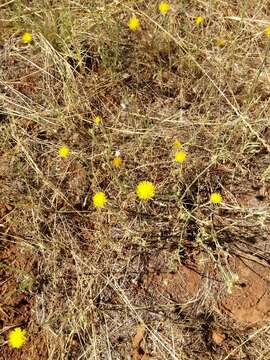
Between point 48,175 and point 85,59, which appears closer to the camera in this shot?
point 48,175

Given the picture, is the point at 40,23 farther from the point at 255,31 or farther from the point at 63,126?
the point at 255,31

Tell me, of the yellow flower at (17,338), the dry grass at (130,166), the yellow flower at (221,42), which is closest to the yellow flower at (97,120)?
the dry grass at (130,166)

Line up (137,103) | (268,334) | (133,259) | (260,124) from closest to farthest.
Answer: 1. (268,334)
2. (133,259)
3. (260,124)
4. (137,103)

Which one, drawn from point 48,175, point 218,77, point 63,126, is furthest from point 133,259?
point 218,77

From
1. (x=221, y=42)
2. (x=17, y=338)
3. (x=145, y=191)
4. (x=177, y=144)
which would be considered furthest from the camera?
(x=221, y=42)

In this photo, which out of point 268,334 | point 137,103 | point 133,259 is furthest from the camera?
point 137,103

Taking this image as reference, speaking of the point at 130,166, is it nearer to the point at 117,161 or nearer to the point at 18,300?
the point at 117,161

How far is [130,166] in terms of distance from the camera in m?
2.21

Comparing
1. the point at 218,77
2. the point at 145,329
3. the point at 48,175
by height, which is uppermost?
the point at 218,77

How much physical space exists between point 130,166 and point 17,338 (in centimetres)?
102

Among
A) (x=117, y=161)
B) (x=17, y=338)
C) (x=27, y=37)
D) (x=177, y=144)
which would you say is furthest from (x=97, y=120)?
(x=17, y=338)

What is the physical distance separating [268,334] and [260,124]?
1.08m

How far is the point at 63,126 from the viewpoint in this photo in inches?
91.9

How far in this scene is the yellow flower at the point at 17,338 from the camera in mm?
1815
